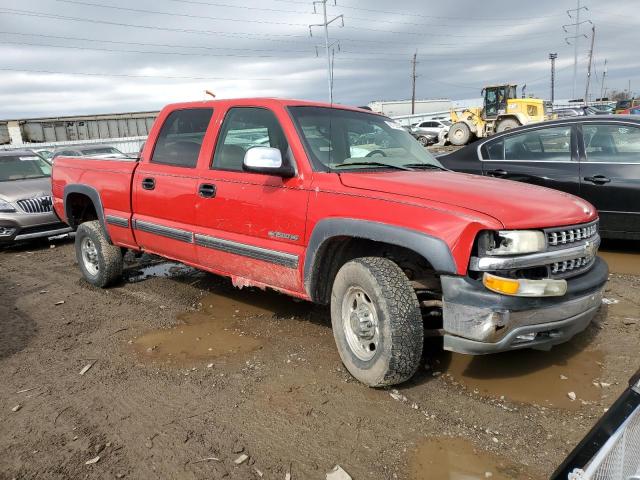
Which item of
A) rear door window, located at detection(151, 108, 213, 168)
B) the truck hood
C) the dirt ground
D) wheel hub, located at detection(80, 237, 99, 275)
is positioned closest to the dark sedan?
the dirt ground

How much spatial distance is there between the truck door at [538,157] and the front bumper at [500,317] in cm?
323

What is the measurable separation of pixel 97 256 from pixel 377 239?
12.6 ft

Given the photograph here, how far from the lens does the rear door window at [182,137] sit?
4.42 metres

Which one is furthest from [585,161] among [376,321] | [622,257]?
[376,321]

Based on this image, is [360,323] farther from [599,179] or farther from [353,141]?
[599,179]

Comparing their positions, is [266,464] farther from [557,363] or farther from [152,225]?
[152,225]

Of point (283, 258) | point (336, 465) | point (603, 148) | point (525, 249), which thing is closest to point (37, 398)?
point (283, 258)

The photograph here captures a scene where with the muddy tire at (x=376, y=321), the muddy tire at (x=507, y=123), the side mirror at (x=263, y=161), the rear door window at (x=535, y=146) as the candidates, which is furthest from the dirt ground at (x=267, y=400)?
the muddy tire at (x=507, y=123)

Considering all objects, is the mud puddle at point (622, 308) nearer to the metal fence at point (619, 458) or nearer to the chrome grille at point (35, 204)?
the metal fence at point (619, 458)

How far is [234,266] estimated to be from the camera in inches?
162

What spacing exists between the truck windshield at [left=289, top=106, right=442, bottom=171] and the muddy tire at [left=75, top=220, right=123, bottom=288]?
290 centimetres

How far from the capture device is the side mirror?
3.42 m

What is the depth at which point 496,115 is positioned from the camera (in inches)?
1119

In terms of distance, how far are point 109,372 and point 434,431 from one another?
2359mm
